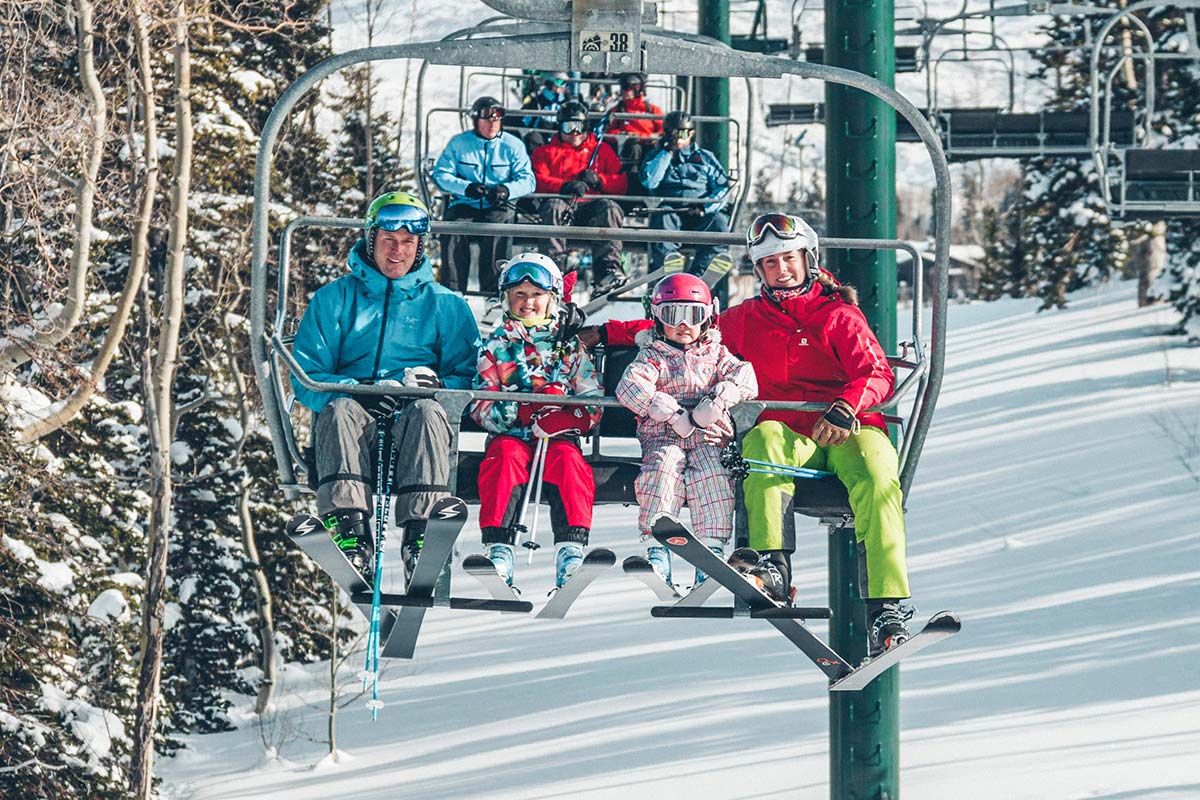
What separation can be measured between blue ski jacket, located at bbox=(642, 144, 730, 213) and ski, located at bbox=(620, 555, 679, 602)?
5560 millimetres

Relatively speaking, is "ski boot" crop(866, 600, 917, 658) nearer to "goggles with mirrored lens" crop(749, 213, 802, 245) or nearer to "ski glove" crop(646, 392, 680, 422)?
"ski glove" crop(646, 392, 680, 422)

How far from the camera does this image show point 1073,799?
13.8 meters

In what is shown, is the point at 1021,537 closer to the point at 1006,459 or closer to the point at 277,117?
the point at 1006,459

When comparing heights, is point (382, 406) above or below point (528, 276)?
below

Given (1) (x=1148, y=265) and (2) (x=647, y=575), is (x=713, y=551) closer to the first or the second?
(2) (x=647, y=575)

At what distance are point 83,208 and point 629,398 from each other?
11.5 m

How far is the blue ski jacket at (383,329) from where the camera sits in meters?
6.52

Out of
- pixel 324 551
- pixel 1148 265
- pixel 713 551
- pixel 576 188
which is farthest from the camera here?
pixel 1148 265

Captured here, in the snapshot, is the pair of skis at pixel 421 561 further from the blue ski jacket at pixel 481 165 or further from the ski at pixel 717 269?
the ski at pixel 717 269

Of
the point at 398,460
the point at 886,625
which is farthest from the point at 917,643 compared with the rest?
the point at 398,460

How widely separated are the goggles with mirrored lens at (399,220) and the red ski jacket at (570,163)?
5582 mm

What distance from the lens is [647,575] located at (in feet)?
19.4

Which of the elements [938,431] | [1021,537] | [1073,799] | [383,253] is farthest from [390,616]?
[938,431]

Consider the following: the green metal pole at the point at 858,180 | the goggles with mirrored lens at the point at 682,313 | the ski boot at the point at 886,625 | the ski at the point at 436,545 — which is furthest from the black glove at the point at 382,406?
the green metal pole at the point at 858,180
